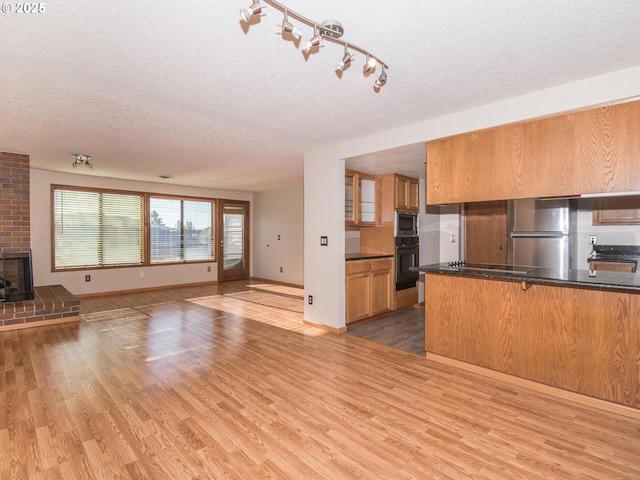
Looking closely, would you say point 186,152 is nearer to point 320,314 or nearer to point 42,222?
point 320,314

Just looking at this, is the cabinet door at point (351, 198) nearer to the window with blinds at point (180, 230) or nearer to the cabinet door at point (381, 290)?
the cabinet door at point (381, 290)

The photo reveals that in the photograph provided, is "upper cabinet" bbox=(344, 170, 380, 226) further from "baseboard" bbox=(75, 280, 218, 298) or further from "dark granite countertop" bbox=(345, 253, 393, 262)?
"baseboard" bbox=(75, 280, 218, 298)

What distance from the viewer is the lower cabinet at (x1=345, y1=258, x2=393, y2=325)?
14.5ft

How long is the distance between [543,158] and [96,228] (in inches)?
294

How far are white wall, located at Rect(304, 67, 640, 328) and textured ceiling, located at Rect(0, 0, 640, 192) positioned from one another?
0.36ft

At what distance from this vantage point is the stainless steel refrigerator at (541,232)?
4.21 meters

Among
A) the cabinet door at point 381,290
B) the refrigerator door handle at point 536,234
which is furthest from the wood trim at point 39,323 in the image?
the refrigerator door handle at point 536,234

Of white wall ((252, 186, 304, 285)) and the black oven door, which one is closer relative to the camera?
the black oven door

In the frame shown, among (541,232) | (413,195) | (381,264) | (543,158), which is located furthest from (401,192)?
(543,158)

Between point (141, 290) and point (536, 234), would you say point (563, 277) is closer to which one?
point (536, 234)

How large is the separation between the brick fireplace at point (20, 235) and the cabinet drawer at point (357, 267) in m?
3.89

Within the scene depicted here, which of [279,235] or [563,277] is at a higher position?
[279,235]

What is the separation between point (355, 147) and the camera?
13.0 feet

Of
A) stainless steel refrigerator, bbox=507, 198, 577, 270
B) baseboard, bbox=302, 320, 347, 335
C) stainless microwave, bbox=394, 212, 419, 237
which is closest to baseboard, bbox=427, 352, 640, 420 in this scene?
baseboard, bbox=302, 320, 347, 335
